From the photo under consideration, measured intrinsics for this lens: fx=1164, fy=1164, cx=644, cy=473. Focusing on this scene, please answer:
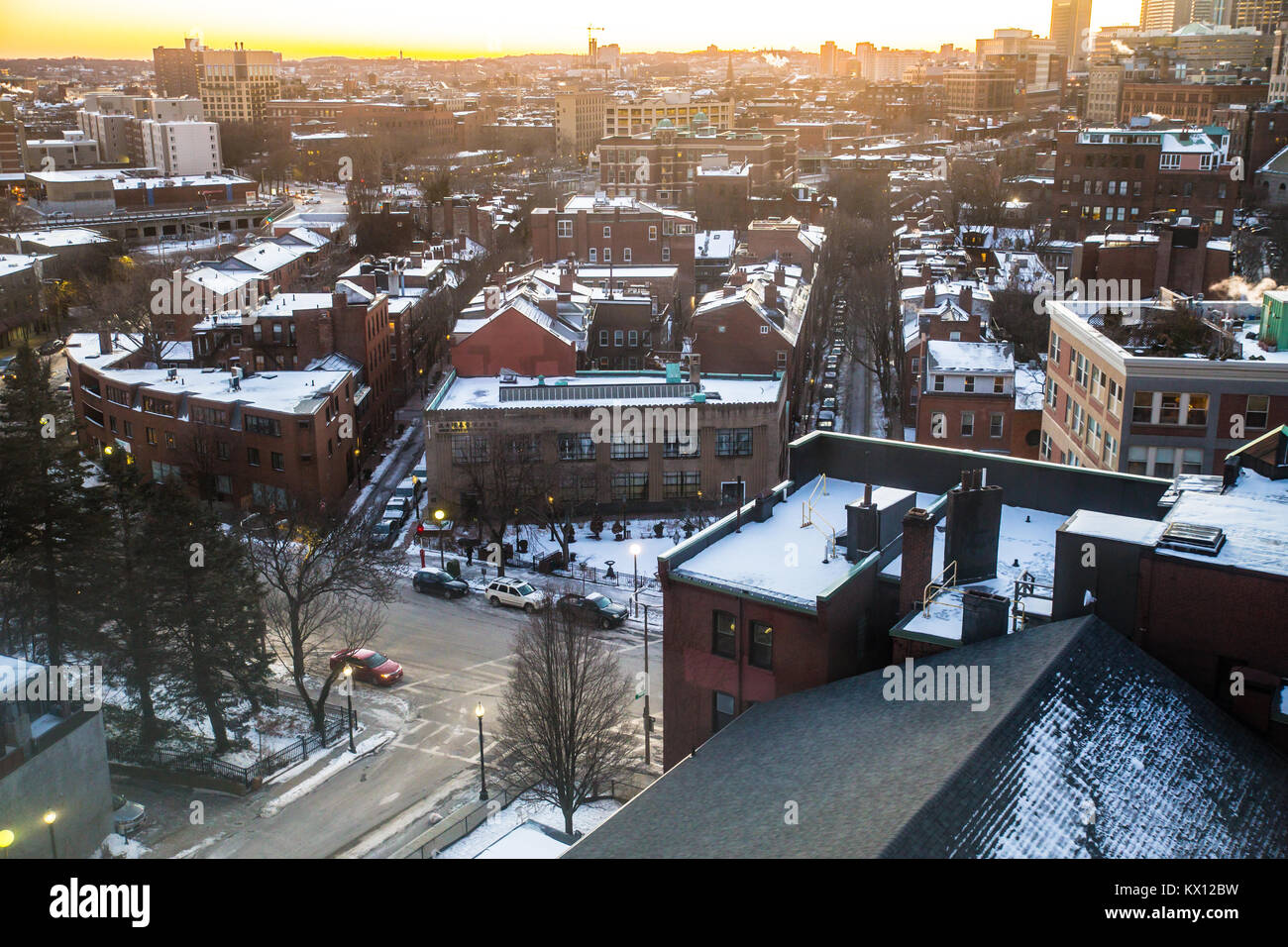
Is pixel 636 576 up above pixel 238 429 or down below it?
below

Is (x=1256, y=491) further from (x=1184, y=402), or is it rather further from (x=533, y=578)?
(x=533, y=578)

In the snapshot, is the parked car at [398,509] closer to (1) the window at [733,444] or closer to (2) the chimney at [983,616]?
(1) the window at [733,444]

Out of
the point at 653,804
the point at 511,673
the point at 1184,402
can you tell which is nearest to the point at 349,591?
the point at 511,673

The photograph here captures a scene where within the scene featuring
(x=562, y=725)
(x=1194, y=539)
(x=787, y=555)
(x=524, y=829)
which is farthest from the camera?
(x=562, y=725)

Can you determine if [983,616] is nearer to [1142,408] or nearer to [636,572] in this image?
[1142,408]

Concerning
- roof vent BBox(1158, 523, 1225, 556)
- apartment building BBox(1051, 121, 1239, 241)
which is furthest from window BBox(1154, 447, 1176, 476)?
apartment building BBox(1051, 121, 1239, 241)

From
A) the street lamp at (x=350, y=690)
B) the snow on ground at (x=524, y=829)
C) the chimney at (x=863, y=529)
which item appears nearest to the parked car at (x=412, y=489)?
the street lamp at (x=350, y=690)

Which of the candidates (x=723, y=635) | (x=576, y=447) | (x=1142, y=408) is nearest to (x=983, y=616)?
(x=723, y=635)
